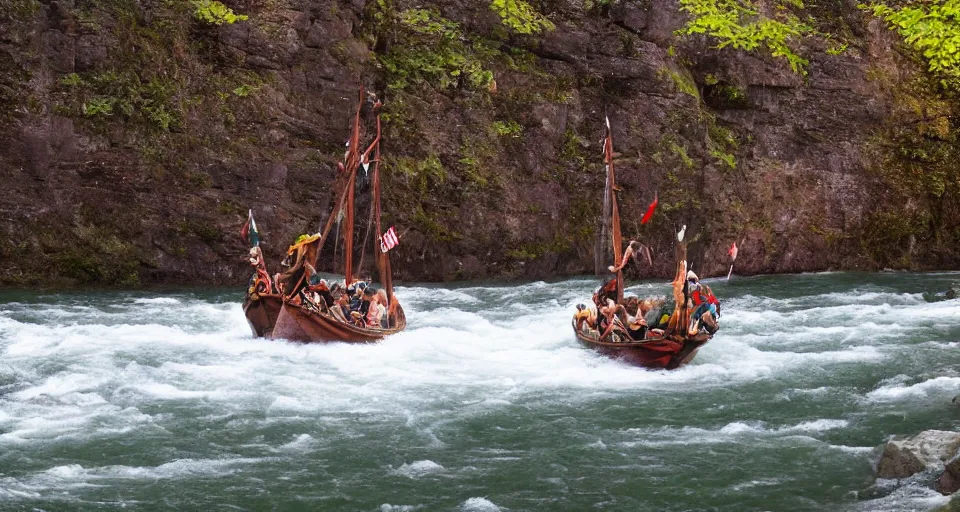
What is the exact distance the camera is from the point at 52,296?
25.2 metres

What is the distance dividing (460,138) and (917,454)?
20.0 meters

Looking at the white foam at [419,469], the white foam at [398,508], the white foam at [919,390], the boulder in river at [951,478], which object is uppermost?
the white foam at [919,390]

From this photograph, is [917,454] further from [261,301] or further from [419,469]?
[261,301]

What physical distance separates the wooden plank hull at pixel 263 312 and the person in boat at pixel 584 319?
5.54 meters

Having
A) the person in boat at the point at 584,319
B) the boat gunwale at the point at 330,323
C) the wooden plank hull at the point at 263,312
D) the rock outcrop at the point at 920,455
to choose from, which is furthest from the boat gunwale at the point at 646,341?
the wooden plank hull at the point at 263,312

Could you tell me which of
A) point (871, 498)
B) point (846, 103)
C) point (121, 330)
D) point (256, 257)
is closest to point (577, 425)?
point (871, 498)

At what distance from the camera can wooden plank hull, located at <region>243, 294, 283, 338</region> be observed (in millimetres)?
20406

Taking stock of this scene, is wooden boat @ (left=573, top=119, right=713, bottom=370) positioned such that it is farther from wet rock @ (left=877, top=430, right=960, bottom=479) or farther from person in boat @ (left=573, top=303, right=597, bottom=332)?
wet rock @ (left=877, top=430, right=960, bottom=479)

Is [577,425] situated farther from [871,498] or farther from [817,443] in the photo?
[871,498]

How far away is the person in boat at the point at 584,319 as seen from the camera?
2025cm

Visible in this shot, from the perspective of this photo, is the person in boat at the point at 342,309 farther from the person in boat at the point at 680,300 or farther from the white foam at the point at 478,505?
the white foam at the point at 478,505

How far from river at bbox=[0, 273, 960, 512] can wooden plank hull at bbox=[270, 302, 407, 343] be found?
0.24 meters

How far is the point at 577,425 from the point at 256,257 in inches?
321

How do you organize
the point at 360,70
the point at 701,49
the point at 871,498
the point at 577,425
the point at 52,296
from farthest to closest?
the point at 701,49 < the point at 360,70 < the point at 52,296 < the point at 577,425 < the point at 871,498
